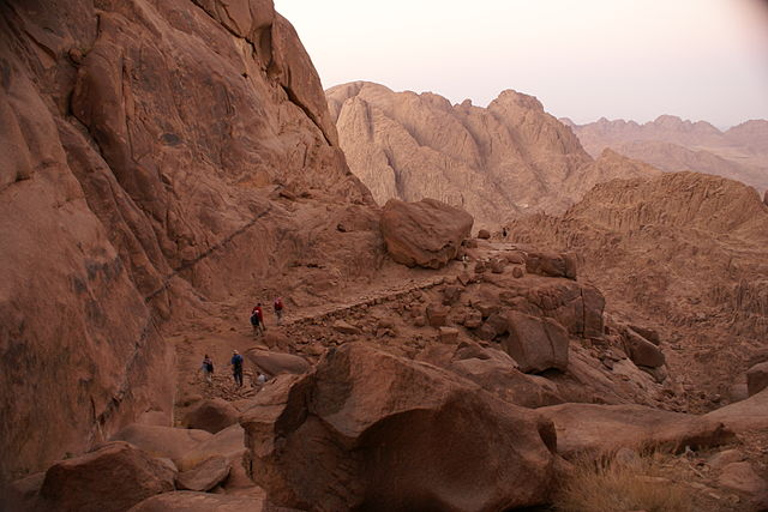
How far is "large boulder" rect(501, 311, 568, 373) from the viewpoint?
11531 mm

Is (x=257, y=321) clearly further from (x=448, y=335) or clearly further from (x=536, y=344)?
(x=536, y=344)

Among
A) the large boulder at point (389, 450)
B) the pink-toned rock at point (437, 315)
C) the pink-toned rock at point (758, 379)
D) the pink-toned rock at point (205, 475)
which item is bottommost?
the pink-toned rock at point (758, 379)

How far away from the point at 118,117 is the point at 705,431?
11.4 m

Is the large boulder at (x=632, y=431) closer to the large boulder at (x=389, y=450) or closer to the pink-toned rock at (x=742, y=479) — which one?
the pink-toned rock at (x=742, y=479)

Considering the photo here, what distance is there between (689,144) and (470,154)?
80.4 metres

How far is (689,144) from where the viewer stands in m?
109

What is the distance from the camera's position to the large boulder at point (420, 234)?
15117mm

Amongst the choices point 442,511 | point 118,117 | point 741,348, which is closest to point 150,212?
point 118,117

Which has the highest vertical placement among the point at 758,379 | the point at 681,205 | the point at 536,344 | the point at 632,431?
the point at 681,205

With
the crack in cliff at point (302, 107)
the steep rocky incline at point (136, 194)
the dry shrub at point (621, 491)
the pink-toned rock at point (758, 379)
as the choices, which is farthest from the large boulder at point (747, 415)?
the crack in cliff at point (302, 107)

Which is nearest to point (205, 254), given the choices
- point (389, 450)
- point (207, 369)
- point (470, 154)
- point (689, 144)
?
point (207, 369)

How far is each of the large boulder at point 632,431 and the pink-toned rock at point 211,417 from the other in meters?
4.71

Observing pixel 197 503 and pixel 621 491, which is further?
pixel 197 503

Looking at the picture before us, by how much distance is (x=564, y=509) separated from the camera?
11.9ft
